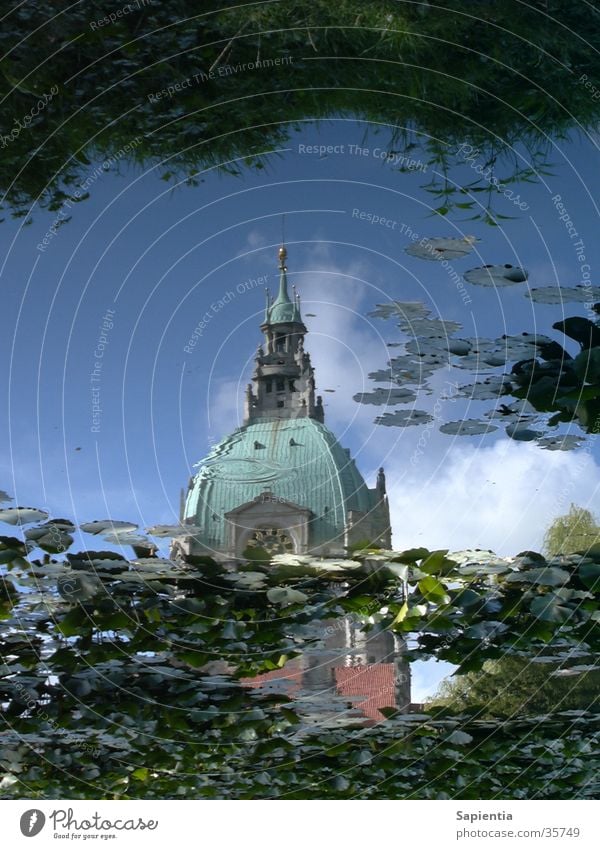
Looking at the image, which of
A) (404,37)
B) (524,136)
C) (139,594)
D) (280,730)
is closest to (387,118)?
(404,37)

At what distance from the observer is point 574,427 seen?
328 cm

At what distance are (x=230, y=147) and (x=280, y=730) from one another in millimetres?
2022

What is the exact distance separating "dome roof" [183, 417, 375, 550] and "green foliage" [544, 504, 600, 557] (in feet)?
2.17

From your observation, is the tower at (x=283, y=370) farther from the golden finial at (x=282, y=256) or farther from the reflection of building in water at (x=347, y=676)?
the reflection of building in water at (x=347, y=676)

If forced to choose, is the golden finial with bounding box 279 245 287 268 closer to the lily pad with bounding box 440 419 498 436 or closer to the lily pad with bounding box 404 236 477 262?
the lily pad with bounding box 404 236 477 262

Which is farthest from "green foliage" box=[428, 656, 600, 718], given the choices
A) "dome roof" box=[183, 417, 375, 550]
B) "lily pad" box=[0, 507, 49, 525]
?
"lily pad" box=[0, 507, 49, 525]

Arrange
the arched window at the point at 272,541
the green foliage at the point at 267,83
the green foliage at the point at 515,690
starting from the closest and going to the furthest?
the green foliage at the point at 267,83, the arched window at the point at 272,541, the green foliage at the point at 515,690

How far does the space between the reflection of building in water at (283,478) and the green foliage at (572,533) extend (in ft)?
1.97

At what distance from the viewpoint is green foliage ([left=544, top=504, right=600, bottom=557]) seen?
3.27 metres

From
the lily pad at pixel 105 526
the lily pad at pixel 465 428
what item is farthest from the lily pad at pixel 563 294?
the lily pad at pixel 105 526

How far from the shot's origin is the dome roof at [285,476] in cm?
318

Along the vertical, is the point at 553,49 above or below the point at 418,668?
above

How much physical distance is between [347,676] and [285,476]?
73 centimetres

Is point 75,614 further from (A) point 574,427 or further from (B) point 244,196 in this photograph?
(A) point 574,427
